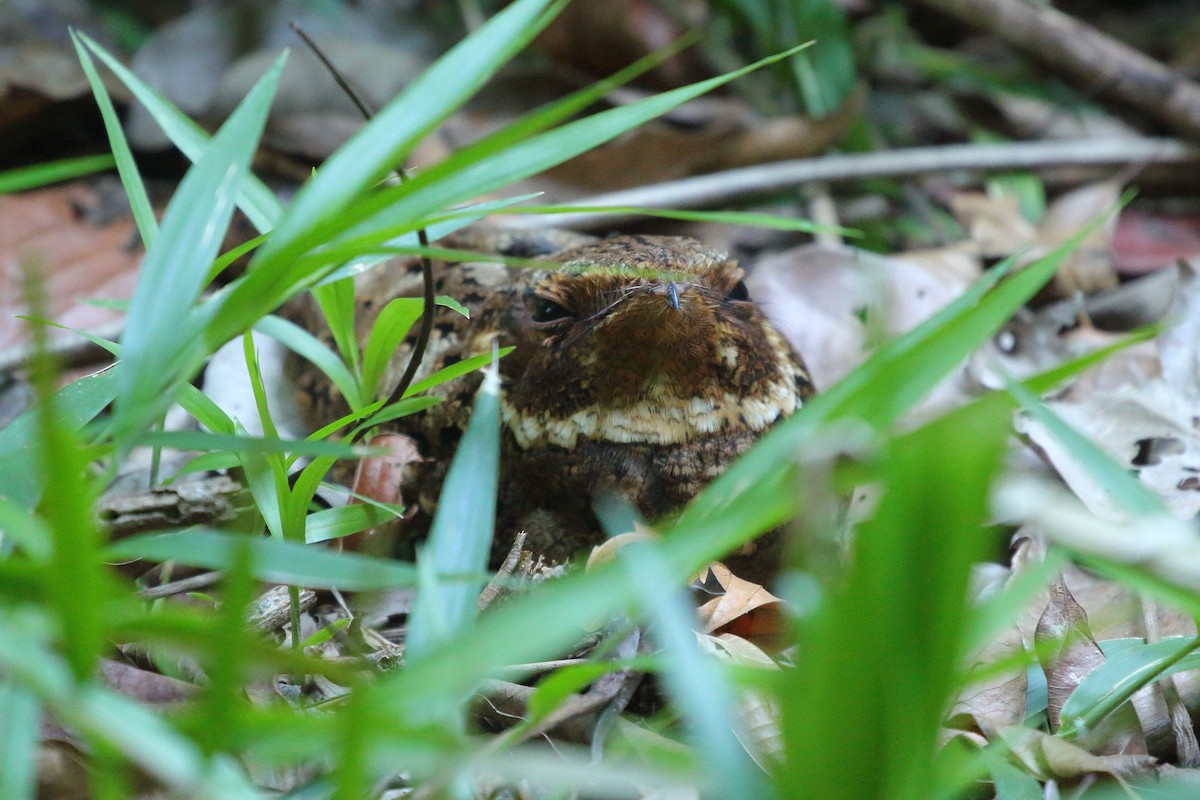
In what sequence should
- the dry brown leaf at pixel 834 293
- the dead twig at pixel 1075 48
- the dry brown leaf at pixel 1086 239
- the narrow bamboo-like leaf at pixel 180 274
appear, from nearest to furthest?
1. the narrow bamboo-like leaf at pixel 180 274
2. the dry brown leaf at pixel 834 293
3. the dry brown leaf at pixel 1086 239
4. the dead twig at pixel 1075 48

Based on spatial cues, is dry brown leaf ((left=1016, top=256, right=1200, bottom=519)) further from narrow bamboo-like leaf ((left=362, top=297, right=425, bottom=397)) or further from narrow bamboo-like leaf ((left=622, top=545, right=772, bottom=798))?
narrow bamboo-like leaf ((left=622, top=545, right=772, bottom=798))

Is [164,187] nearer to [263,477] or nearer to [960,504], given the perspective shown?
[263,477]

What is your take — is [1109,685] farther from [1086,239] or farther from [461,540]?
[1086,239]

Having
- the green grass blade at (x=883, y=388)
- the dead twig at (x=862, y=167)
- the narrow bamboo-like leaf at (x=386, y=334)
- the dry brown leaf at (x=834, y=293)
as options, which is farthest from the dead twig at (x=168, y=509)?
→ the dry brown leaf at (x=834, y=293)

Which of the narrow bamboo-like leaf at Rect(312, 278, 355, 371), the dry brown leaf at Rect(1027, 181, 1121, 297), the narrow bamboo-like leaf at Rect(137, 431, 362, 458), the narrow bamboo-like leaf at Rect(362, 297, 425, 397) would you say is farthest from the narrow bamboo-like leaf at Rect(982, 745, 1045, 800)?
the dry brown leaf at Rect(1027, 181, 1121, 297)

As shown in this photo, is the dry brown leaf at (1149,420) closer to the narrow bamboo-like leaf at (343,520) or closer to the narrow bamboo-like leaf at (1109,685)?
the narrow bamboo-like leaf at (1109,685)

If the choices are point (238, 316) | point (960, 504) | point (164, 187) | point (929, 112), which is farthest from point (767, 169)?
point (960, 504)
